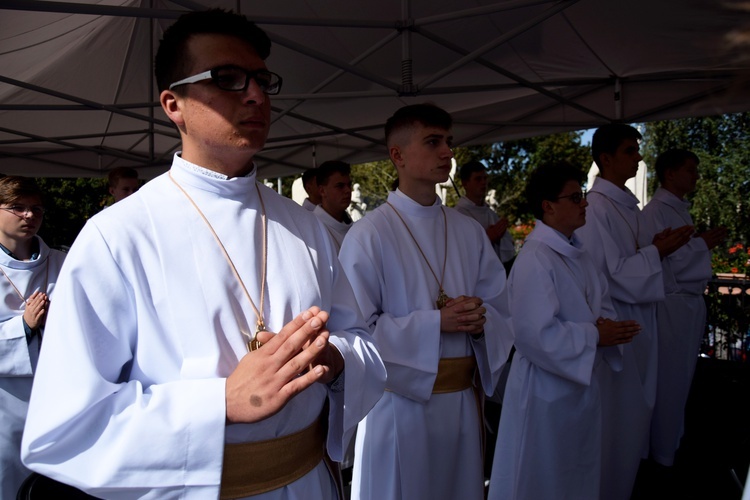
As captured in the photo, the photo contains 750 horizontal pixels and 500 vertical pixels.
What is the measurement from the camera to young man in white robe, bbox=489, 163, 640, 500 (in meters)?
3.57

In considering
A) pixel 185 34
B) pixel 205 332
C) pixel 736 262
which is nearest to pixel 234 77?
pixel 185 34

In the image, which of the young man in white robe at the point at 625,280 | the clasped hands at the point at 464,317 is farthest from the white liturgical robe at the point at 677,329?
the clasped hands at the point at 464,317

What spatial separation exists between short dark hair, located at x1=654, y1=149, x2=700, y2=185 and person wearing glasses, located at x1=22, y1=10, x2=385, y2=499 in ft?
15.5

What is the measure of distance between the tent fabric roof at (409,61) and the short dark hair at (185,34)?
6.09 feet

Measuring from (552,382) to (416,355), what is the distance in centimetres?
113

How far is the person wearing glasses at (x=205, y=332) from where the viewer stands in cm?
145

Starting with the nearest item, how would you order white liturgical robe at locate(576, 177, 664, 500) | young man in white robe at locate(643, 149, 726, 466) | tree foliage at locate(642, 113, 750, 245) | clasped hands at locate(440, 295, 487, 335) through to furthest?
clasped hands at locate(440, 295, 487, 335) < white liturgical robe at locate(576, 177, 664, 500) < young man in white robe at locate(643, 149, 726, 466) < tree foliage at locate(642, 113, 750, 245)

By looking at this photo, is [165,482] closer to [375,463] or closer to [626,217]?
[375,463]

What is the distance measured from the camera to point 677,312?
5.54 metres

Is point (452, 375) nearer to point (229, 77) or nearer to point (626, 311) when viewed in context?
point (229, 77)

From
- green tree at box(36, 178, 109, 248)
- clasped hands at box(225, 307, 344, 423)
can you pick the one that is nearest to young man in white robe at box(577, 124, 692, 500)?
clasped hands at box(225, 307, 344, 423)

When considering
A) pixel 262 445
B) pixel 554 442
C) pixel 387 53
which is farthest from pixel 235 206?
pixel 387 53

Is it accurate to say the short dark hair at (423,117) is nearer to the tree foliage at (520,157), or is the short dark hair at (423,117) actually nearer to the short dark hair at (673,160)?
the short dark hair at (673,160)

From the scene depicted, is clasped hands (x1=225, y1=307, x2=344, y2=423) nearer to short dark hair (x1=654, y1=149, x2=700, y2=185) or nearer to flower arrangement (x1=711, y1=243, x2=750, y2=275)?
short dark hair (x1=654, y1=149, x2=700, y2=185)
